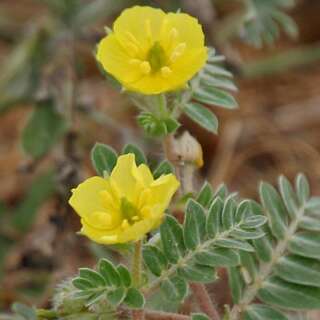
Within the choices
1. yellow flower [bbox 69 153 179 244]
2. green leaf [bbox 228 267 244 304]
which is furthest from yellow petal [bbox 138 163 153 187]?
green leaf [bbox 228 267 244 304]

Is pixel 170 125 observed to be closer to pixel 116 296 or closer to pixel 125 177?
pixel 125 177

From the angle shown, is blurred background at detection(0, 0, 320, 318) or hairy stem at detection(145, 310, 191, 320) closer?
hairy stem at detection(145, 310, 191, 320)

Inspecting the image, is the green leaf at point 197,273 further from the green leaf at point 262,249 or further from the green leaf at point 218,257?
the green leaf at point 262,249

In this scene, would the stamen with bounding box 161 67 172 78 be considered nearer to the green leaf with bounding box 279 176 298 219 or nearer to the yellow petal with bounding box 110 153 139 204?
the yellow petal with bounding box 110 153 139 204

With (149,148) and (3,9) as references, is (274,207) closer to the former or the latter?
(149,148)

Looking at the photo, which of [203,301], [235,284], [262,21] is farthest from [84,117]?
[203,301]

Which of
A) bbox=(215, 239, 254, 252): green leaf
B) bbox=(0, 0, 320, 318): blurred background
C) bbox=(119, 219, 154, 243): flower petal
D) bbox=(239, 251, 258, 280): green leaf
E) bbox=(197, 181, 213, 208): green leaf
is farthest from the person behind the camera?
bbox=(0, 0, 320, 318): blurred background

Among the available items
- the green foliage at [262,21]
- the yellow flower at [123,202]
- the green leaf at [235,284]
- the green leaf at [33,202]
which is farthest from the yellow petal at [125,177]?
the green leaf at [33,202]
